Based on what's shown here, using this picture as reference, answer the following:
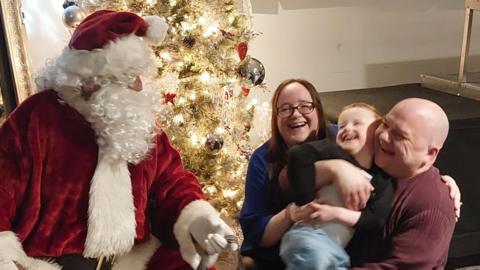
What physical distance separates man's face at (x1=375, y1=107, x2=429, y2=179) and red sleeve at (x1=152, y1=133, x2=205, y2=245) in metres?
0.57

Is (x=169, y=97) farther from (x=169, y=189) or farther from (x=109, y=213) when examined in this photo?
(x=109, y=213)

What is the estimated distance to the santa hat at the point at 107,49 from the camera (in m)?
1.45

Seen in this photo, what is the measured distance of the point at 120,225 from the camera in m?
1.43

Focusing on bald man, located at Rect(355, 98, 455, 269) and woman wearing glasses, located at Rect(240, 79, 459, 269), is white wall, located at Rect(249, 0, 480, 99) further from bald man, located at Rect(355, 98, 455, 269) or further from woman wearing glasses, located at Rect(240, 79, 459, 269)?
bald man, located at Rect(355, 98, 455, 269)

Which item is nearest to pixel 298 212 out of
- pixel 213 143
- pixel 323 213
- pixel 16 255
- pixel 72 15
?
pixel 323 213

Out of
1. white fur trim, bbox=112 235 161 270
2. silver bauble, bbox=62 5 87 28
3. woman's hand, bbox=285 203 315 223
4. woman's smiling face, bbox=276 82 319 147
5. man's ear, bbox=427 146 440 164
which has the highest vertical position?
silver bauble, bbox=62 5 87 28

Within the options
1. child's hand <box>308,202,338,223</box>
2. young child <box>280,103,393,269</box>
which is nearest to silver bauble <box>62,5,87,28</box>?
young child <box>280,103,393,269</box>

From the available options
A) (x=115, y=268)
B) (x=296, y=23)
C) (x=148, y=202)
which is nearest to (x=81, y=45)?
(x=148, y=202)

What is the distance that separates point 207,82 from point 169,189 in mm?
1002

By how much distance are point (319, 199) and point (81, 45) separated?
2.61ft

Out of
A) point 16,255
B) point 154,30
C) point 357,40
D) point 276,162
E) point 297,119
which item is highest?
point 154,30

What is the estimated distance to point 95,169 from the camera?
1461 millimetres

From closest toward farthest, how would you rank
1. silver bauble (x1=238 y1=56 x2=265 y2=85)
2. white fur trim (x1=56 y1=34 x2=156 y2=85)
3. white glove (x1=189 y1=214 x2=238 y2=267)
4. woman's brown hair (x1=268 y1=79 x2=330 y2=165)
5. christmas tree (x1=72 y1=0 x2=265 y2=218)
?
white glove (x1=189 y1=214 x2=238 y2=267) < white fur trim (x1=56 y1=34 x2=156 y2=85) < woman's brown hair (x1=268 y1=79 x2=330 y2=165) < christmas tree (x1=72 y1=0 x2=265 y2=218) < silver bauble (x1=238 y1=56 x2=265 y2=85)

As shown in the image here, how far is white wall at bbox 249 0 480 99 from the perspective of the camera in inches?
125
